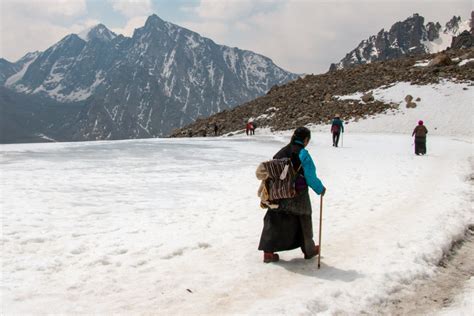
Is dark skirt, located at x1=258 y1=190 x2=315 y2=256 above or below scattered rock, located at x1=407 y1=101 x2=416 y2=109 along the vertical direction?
below

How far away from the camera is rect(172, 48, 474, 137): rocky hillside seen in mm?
50625

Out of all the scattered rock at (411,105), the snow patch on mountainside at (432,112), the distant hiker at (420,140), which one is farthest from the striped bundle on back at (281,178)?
the scattered rock at (411,105)

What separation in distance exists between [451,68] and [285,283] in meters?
57.5

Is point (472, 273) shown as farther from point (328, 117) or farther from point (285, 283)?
point (328, 117)

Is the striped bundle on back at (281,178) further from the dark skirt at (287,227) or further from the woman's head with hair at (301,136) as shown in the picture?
the woman's head with hair at (301,136)

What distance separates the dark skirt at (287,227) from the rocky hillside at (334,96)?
42.4 metres

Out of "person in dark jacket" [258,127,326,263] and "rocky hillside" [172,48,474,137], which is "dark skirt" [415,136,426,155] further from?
"rocky hillside" [172,48,474,137]

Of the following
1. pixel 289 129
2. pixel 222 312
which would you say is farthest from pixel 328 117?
pixel 222 312

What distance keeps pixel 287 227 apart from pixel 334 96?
5165 centimetres

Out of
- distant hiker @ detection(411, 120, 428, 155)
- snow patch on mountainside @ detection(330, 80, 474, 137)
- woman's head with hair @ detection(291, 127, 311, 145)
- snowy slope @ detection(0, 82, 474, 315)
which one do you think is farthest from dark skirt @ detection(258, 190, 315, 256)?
snow patch on mountainside @ detection(330, 80, 474, 137)

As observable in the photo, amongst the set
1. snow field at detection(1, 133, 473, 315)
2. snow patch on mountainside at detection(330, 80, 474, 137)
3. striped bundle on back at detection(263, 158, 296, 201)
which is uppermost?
snow patch on mountainside at detection(330, 80, 474, 137)

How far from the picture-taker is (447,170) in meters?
16.2

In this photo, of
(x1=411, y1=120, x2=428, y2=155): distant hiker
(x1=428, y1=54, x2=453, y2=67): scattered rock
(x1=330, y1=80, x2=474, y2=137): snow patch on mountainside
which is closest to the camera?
(x1=411, y1=120, x2=428, y2=155): distant hiker

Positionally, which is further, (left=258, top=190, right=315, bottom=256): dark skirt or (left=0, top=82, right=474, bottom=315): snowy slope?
(left=258, top=190, right=315, bottom=256): dark skirt
